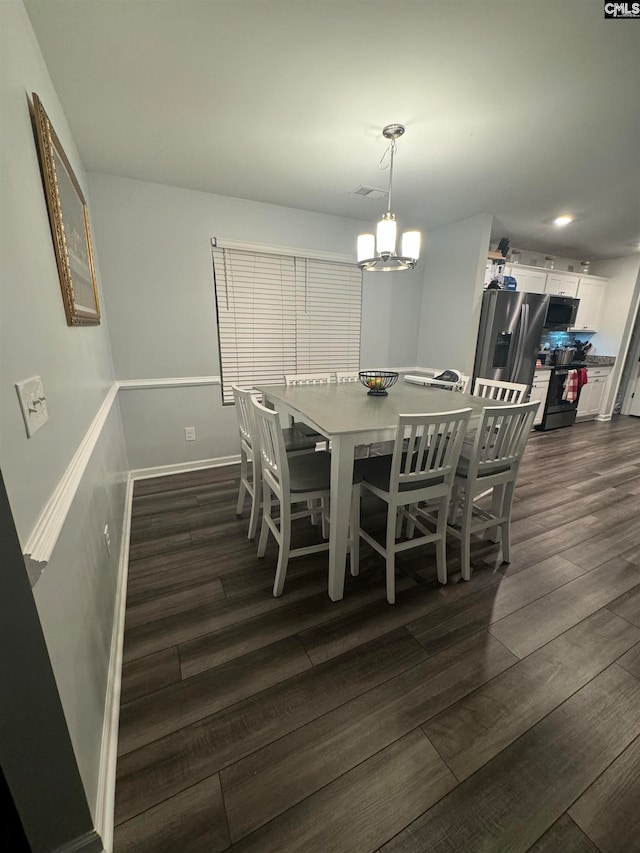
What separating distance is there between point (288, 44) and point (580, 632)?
2.97 metres

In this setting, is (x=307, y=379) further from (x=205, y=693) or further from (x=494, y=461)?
(x=205, y=693)

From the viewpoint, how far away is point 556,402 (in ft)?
15.9

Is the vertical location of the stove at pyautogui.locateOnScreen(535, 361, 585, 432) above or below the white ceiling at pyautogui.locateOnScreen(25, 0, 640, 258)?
below

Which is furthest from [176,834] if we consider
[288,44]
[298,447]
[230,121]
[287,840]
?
[230,121]

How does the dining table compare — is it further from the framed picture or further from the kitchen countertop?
the kitchen countertop

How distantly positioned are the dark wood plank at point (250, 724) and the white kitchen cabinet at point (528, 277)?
462 cm

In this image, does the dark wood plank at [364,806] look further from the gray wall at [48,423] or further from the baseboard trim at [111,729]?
the gray wall at [48,423]

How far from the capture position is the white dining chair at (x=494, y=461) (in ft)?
5.67

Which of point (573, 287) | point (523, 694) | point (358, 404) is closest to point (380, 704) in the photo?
point (523, 694)

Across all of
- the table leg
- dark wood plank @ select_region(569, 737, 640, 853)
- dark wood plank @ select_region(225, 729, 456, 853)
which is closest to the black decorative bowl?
the table leg

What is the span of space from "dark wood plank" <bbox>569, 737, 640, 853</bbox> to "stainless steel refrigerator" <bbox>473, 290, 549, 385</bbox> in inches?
131

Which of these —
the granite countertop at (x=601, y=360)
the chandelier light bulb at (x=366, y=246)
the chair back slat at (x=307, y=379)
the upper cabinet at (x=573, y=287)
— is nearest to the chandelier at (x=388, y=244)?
the chandelier light bulb at (x=366, y=246)

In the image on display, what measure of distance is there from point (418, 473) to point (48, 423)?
1450mm

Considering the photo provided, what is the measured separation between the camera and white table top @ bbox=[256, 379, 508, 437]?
5.41ft
